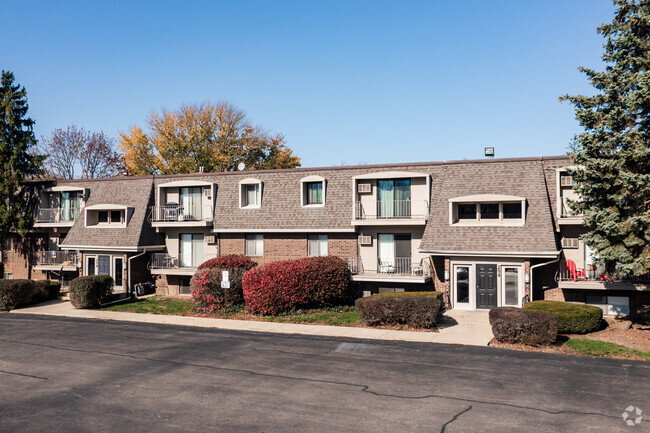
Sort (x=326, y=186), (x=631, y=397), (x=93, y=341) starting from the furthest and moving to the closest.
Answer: (x=326, y=186)
(x=93, y=341)
(x=631, y=397)

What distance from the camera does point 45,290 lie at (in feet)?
101

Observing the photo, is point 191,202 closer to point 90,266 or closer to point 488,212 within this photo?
point 90,266

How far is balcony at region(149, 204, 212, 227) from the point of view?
102ft

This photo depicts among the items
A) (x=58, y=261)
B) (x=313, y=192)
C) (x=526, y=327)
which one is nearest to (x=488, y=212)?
(x=526, y=327)

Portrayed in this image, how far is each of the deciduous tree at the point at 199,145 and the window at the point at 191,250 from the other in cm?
1921

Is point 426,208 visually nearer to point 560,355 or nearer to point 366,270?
point 366,270

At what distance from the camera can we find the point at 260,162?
5400cm

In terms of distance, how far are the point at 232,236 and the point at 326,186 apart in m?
6.72

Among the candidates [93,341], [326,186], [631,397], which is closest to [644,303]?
[631,397]

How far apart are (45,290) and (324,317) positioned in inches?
756

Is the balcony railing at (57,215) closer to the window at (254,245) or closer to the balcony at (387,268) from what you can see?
the window at (254,245)

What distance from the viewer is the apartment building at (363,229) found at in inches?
926

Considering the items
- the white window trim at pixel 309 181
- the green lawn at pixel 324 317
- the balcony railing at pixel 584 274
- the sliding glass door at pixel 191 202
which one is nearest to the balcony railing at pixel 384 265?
the green lawn at pixel 324 317

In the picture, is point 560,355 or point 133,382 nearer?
point 133,382
